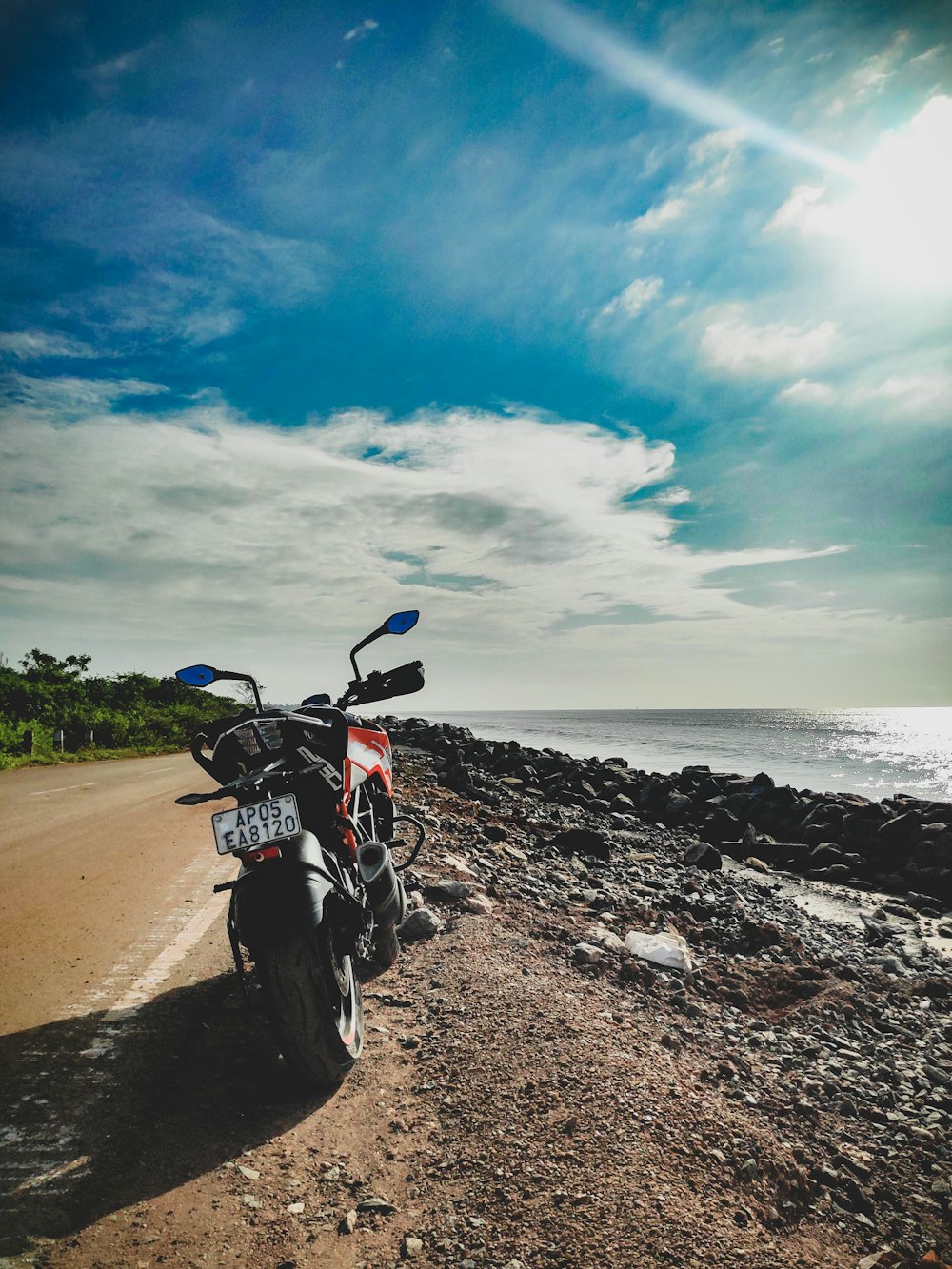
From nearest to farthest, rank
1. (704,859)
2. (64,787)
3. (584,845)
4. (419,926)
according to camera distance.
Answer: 1. (419,926)
2. (584,845)
3. (704,859)
4. (64,787)

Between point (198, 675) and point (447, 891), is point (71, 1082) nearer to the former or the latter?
point (198, 675)

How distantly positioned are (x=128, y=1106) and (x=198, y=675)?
6.97ft

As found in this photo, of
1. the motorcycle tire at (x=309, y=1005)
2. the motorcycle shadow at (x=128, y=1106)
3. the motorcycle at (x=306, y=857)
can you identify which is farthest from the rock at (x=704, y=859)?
the motorcycle tire at (x=309, y=1005)

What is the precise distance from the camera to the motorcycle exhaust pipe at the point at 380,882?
364 centimetres

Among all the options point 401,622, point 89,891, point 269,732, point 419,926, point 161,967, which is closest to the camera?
point 269,732

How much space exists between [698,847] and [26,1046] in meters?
9.27

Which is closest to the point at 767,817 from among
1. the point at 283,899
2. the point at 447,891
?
the point at 447,891

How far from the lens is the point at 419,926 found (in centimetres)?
507

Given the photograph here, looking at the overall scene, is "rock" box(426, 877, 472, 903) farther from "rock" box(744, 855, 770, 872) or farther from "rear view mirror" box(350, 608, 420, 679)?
"rock" box(744, 855, 770, 872)

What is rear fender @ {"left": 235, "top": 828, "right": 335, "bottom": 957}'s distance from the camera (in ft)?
9.09

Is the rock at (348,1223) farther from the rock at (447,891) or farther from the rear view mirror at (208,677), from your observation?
the rock at (447,891)

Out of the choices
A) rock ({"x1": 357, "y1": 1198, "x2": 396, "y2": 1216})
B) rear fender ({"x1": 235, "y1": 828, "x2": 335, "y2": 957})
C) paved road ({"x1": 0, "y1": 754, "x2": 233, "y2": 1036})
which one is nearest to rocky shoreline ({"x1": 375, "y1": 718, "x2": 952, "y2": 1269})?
rock ({"x1": 357, "y1": 1198, "x2": 396, "y2": 1216})

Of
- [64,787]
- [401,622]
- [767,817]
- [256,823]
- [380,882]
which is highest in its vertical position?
[401,622]

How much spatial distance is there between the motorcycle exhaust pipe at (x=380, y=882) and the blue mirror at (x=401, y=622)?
125 cm
